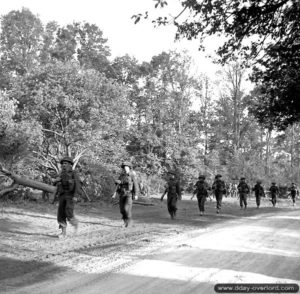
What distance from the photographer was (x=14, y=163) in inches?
756

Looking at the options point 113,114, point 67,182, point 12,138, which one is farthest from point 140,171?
point 67,182

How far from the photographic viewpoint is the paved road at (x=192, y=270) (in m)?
5.99

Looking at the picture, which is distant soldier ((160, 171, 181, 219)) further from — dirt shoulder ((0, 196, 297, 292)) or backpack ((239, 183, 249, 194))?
backpack ((239, 183, 249, 194))

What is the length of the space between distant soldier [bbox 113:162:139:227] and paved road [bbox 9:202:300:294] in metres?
3.40

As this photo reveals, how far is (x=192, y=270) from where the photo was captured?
6.94m

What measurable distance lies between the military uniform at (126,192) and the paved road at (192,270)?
3.39 m

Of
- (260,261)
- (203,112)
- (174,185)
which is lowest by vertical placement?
(260,261)

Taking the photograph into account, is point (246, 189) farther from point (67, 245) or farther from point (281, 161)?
point (281, 161)

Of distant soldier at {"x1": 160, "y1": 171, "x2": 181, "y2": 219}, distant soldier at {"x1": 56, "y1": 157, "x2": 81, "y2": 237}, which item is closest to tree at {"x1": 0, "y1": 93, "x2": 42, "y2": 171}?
distant soldier at {"x1": 160, "y1": 171, "x2": 181, "y2": 219}

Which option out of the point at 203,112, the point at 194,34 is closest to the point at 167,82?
the point at 203,112

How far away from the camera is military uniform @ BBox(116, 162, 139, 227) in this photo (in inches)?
523

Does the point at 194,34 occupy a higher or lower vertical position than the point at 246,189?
higher

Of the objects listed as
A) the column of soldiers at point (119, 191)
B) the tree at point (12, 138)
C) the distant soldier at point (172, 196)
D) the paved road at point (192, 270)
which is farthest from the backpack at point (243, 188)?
the paved road at point (192, 270)

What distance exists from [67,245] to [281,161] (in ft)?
179
